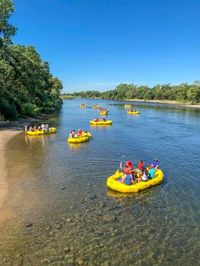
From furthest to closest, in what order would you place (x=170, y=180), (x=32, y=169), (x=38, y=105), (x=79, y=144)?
(x=38, y=105) < (x=79, y=144) < (x=32, y=169) < (x=170, y=180)

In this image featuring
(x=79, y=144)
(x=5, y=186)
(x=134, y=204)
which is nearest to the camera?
(x=134, y=204)

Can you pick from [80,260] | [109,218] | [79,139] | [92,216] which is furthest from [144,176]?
[79,139]

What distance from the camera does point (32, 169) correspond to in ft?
71.5

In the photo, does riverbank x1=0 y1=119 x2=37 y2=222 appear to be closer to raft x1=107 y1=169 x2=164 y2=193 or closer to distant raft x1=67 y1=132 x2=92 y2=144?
raft x1=107 y1=169 x2=164 y2=193

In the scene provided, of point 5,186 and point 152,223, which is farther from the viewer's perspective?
point 5,186

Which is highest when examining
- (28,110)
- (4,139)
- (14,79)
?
(14,79)

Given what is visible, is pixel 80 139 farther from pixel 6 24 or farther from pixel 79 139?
pixel 6 24

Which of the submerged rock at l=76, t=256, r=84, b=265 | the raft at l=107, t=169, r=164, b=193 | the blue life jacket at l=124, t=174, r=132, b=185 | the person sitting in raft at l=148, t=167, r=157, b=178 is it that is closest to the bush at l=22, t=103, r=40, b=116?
the person sitting in raft at l=148, t=167, r=157, b=178

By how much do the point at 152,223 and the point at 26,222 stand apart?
5602 mm

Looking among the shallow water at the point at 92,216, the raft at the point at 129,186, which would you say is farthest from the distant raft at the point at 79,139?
the raft at the point at 129,186

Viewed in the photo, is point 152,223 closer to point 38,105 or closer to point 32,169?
point 32,169

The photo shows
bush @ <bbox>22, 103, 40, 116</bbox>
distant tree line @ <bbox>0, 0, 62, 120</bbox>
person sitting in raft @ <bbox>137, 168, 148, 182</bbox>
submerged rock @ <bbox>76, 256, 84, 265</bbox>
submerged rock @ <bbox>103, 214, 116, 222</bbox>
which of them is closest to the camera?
submerged rock @ <bbox>76, 256, 84, 265</bbox>

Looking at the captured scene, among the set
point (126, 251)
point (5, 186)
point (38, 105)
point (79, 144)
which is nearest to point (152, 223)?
point (126, 251)

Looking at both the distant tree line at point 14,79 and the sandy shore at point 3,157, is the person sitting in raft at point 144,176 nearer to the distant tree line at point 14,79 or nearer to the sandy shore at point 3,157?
the sandy shore at point 3,157
